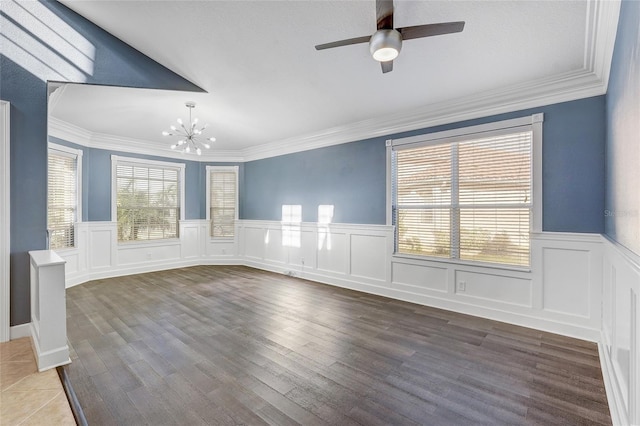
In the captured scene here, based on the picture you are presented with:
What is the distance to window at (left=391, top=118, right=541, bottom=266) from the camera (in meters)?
3.68

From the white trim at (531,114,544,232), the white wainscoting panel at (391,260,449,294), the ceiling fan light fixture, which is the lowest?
the white wainscoting panel at (391,260,449,294)

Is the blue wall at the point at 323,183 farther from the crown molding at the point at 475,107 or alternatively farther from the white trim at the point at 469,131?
the white trim at the point at 469,131

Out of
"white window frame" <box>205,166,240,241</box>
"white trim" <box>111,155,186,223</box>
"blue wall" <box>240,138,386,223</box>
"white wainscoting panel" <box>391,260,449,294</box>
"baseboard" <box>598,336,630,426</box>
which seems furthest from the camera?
"white window frame" <box>205,166,240,241</box>

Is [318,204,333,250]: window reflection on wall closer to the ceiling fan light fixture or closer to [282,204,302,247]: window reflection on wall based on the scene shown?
[282,204,302,247]: window reflection on wall

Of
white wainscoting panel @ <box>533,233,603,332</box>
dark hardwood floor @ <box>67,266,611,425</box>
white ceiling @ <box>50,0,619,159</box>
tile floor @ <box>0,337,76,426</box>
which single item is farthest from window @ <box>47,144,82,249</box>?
white wainscoting panel @ <box>533,233,603,332</box>

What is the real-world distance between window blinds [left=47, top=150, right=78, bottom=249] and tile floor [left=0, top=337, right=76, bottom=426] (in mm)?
2999

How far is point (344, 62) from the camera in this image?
360cm

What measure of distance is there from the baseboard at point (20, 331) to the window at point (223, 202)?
4452 mm

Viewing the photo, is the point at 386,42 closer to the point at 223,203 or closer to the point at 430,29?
the point at 430,29

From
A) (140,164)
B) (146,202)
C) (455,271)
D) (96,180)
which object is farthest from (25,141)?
(455,271)

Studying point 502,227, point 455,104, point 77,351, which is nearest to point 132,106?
point 77,351

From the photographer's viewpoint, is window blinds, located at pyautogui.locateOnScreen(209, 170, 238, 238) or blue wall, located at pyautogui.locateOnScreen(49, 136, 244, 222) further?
window blinds, located at pyautogui.locateOnScreen(209, 170, 238, 238)

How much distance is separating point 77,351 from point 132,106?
3721 mm

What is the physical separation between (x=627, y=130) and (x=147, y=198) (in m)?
Answer: 7.51
